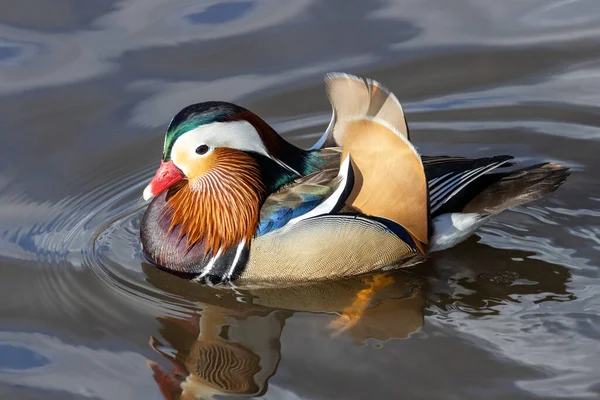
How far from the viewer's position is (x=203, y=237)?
631 cm

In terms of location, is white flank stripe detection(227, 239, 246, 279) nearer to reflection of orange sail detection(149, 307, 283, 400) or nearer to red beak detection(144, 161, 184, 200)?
reflection of orange sail detection(149, 307, 283, 400)

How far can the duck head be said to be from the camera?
6.03 metres

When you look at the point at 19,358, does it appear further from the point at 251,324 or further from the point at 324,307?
the point at 324,307

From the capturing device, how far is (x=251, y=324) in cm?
585

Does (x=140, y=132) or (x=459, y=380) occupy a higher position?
(x=140, y=132)

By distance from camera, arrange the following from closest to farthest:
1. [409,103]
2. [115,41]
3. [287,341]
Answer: [287,341], [409,103], [115,41]

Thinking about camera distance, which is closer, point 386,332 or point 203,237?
point 386,332

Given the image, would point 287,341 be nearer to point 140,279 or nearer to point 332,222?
point 332,222

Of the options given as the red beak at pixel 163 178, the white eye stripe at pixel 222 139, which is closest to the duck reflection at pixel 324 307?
the red beak at pixel 163 178

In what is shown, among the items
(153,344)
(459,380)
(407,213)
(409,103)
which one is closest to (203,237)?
(153,344)

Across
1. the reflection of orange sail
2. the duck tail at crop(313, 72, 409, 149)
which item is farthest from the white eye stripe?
the reflection of orange sail

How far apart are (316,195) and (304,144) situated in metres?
1.93

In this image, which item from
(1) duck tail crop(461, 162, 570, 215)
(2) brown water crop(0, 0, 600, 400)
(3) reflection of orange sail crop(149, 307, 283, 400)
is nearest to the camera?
(3) reflection of orange sail crop(149, 307, 283, 400)

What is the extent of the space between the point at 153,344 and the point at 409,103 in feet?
11.6
